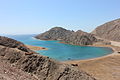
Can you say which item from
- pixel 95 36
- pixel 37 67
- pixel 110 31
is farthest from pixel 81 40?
pixel 37 67

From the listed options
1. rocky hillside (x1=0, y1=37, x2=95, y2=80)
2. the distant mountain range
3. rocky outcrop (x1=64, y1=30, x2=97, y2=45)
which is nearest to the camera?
rocky hillside (x1=0, y1=37, x2=95, y2=80)

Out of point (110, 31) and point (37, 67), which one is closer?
point (37, 67)

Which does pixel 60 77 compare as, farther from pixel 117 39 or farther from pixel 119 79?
pixel 117 39

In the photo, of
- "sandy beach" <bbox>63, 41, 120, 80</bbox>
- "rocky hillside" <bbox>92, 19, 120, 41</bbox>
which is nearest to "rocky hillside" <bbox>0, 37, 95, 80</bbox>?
"sandy beach" <bbox>63, 41, 120, 80</bbox>

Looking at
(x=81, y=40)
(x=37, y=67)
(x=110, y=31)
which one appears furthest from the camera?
(x=110, y=31)

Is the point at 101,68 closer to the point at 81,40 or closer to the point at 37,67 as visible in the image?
the point at 37,67

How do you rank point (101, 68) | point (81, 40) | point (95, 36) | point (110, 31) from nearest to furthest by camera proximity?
point (101, 68), point (81, 40), point (110, 31), point (95, 36)

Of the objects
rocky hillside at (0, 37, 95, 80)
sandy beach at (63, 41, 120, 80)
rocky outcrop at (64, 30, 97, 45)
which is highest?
rocky outcrop at (64, 30, 97, 45)

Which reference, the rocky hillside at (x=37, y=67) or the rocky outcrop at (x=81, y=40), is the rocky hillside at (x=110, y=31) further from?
the rocky hillside at (x=37, y=67)

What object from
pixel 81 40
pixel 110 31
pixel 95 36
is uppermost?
pixel 110 31

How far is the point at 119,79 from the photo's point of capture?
102ft

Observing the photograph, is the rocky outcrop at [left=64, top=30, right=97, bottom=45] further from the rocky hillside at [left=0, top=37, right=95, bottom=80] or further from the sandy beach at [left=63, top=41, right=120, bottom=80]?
the rocky hillside at [left=0, top=37, right=95, bottom=80]

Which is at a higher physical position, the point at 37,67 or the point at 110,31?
the point at 110,31

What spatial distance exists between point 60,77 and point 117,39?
119506 mm
